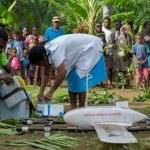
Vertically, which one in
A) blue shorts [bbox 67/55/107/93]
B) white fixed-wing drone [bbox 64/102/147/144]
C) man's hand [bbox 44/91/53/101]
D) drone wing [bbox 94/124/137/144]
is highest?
blue shorts [bbox 67/55/107/93]

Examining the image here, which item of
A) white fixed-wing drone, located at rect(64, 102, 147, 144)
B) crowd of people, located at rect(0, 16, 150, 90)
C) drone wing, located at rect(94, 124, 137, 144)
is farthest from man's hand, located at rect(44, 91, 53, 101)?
crowd of people, located at rect(0, 16, 150, 90)

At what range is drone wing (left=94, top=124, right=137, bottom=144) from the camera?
4.74 metres

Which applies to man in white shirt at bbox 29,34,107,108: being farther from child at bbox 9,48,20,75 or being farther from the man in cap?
child at bbox 9,48,20,75

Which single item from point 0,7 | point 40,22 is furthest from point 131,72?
point 40,22

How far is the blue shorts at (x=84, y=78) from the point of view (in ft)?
24.3

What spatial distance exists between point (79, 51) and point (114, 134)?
2.56 meters

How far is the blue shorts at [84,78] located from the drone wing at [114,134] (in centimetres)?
200

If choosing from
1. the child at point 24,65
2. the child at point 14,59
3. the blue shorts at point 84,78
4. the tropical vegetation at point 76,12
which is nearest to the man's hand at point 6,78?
the blue shorts at point 84,78

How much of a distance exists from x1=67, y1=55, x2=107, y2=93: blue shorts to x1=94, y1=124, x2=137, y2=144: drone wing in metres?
2.00

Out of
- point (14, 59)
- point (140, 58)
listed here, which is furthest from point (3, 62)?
point (14, 59)

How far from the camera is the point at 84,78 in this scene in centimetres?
738

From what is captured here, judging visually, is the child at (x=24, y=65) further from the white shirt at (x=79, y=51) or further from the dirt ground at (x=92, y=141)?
the dirt ground at (x=92, y=141)

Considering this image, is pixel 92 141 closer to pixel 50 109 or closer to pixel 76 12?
pixel 50 109

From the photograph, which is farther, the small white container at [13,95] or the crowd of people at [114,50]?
the crowd of people at [114,50]
